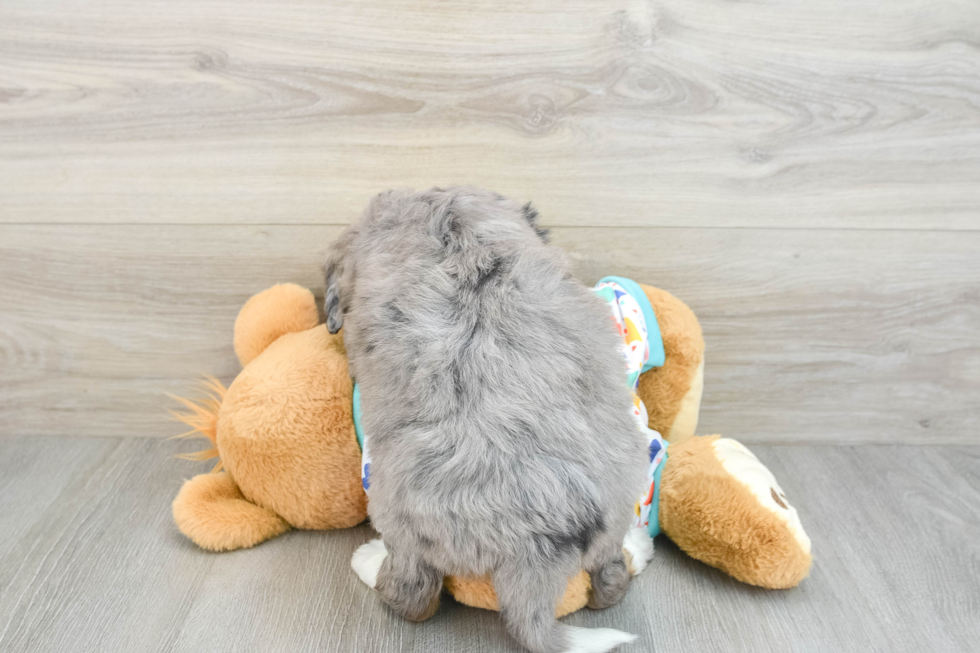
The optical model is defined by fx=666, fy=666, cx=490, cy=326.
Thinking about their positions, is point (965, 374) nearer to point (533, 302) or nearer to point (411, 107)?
point (533, 302)

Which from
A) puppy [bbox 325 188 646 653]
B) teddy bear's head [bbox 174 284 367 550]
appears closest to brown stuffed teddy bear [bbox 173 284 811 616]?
teddy bear's head [bbox 174 284 367 550]

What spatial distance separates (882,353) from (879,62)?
41 cm

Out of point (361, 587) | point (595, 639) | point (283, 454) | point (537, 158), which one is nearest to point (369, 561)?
point (361, 587)

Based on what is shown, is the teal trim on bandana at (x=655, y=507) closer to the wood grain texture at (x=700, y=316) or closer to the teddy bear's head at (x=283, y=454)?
the wood grain texture at (x=700, y=316)

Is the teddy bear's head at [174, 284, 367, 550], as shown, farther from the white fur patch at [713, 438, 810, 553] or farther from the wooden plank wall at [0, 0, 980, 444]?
the white fur patch at [713, 438, 810, 553]

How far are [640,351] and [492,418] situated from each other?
300mm

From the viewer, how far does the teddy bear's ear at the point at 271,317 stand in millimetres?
896

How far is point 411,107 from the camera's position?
2.83ft

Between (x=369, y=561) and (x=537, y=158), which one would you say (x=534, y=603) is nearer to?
(x=369, y=561)

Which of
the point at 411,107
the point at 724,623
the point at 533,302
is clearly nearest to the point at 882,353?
the point at 724,623

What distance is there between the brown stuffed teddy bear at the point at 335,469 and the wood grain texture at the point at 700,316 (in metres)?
0.09

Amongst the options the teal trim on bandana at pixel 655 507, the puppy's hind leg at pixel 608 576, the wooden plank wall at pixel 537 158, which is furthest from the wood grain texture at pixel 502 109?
the puppy's hind leg at pixel 608 576

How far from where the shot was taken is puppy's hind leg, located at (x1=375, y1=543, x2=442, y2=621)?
Result: 0.65 metres

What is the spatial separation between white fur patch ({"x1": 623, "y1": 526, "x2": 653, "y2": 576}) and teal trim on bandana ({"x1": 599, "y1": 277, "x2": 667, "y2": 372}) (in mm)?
203
